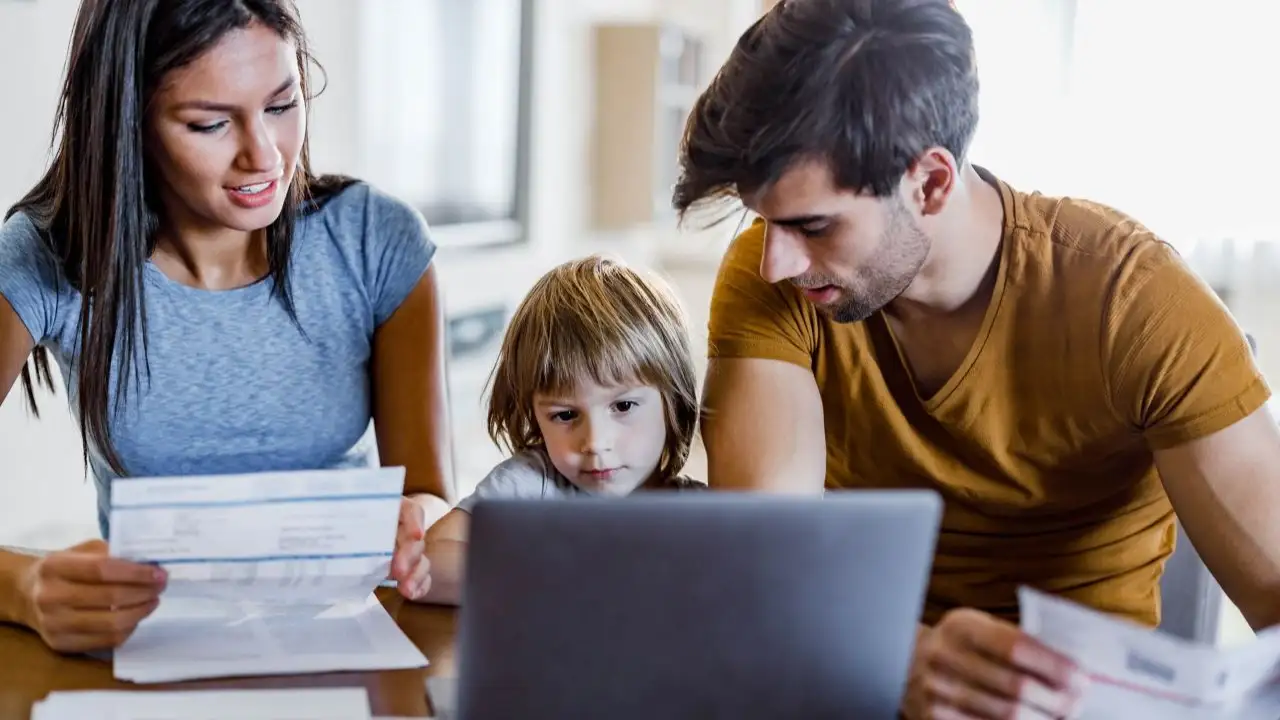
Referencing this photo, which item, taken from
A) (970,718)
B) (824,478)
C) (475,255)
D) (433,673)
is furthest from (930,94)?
(475,255)

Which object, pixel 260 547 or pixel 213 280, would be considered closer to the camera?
pixel 260 547

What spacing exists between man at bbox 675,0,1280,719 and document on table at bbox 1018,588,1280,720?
0.22 m

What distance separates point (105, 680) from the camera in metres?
1.04

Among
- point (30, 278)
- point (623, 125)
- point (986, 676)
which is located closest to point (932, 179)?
point (986, 676)

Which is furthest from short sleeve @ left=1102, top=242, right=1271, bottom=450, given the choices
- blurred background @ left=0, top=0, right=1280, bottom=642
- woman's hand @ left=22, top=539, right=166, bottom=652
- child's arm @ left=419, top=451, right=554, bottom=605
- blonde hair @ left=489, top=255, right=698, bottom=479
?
blurred background @ left=0, top=0, right=1280, bottom=642

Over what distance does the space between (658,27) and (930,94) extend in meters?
2.78

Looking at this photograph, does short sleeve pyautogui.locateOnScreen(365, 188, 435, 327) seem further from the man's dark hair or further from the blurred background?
the blurred background

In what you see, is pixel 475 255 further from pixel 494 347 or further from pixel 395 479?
pixel 395 479

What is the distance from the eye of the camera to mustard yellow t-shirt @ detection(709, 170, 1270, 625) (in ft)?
4.03

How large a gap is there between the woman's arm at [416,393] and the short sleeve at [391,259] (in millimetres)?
12

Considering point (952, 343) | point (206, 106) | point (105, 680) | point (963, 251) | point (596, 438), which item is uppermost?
point (206, 106)

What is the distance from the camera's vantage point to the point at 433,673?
1071mm

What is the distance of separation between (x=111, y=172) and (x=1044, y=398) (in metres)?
1.00

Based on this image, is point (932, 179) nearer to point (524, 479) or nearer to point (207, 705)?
point (524, 479)
